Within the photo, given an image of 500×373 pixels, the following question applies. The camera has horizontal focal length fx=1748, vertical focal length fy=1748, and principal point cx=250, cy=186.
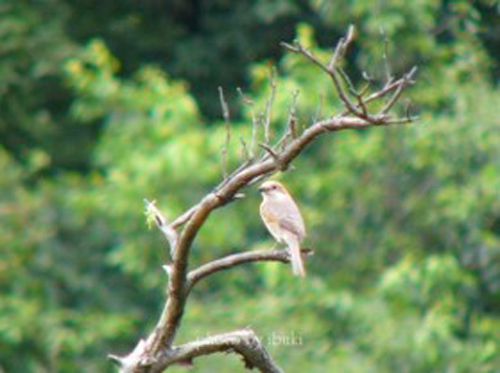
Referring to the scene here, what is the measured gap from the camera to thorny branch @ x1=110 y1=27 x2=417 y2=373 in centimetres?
566

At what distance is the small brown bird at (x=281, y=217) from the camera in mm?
8406

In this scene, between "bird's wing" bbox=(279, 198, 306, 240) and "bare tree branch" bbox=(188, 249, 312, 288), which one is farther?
"bird's wing" bbox=(279, 198, 306, 240)

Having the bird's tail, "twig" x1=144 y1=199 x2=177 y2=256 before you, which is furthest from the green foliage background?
"twig" x1=144 y1=199 x2=177 y2=256

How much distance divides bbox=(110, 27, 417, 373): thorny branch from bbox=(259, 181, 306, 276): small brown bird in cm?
161

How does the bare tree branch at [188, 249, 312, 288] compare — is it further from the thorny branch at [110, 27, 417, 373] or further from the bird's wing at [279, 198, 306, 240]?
the bird's wing at [279, 198, 306, 240]

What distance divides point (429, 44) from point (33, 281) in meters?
4.69

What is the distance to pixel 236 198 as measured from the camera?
19.8ft

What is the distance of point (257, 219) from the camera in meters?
16.8

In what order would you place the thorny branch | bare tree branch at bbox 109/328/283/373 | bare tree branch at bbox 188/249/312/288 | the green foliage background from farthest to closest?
the green foliage background
bare tree branch at bbox 109/328/283/373
bare tree branch at bbox 188/249/312/288
the thorny branch

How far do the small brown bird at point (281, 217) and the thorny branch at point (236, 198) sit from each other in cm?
161

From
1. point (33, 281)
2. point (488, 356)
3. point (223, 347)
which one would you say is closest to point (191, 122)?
point (33, 281)

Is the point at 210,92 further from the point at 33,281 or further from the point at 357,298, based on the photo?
the point at 357,298

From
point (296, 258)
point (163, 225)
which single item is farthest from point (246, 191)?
point (163, 225)

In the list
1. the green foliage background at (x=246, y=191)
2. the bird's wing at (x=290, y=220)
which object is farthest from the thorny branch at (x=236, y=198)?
the green foliage background at (x=246, y=191)
